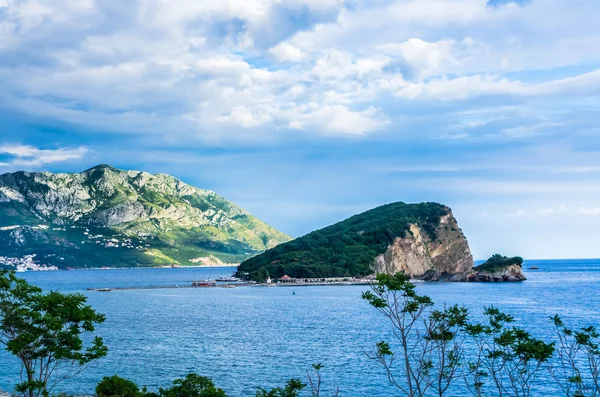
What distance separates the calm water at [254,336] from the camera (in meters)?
66.6

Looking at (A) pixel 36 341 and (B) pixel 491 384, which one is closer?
(A) pixel 36 341

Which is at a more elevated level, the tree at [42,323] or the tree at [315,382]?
the tree at [42,323]

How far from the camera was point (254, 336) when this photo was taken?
99.5 metres

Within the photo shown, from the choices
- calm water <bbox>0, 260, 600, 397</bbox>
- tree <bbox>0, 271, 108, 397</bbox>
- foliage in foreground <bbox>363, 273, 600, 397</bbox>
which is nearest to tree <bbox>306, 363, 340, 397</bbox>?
calm water <bbox>0, 260, 600, 397</bbox>

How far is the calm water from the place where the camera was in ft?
219

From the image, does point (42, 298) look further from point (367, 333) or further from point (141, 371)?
point (367, 333)

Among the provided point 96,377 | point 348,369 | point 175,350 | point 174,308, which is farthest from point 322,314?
point 96,377

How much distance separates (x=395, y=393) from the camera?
57969 mm

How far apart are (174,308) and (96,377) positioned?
272ft

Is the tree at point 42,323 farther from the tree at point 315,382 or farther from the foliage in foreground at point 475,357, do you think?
the foliage in foreground at point 475,357

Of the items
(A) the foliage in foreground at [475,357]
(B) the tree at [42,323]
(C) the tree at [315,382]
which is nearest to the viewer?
(A) the foliage in foreground at [475,357]

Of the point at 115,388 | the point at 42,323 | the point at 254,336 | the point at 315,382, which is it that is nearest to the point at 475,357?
the point at 315,382

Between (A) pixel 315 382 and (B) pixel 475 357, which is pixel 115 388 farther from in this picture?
(B) pixel 475 357

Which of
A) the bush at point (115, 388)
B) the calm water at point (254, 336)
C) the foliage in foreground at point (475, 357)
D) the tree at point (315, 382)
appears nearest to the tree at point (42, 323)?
Result: the bush at point (115, 388)
